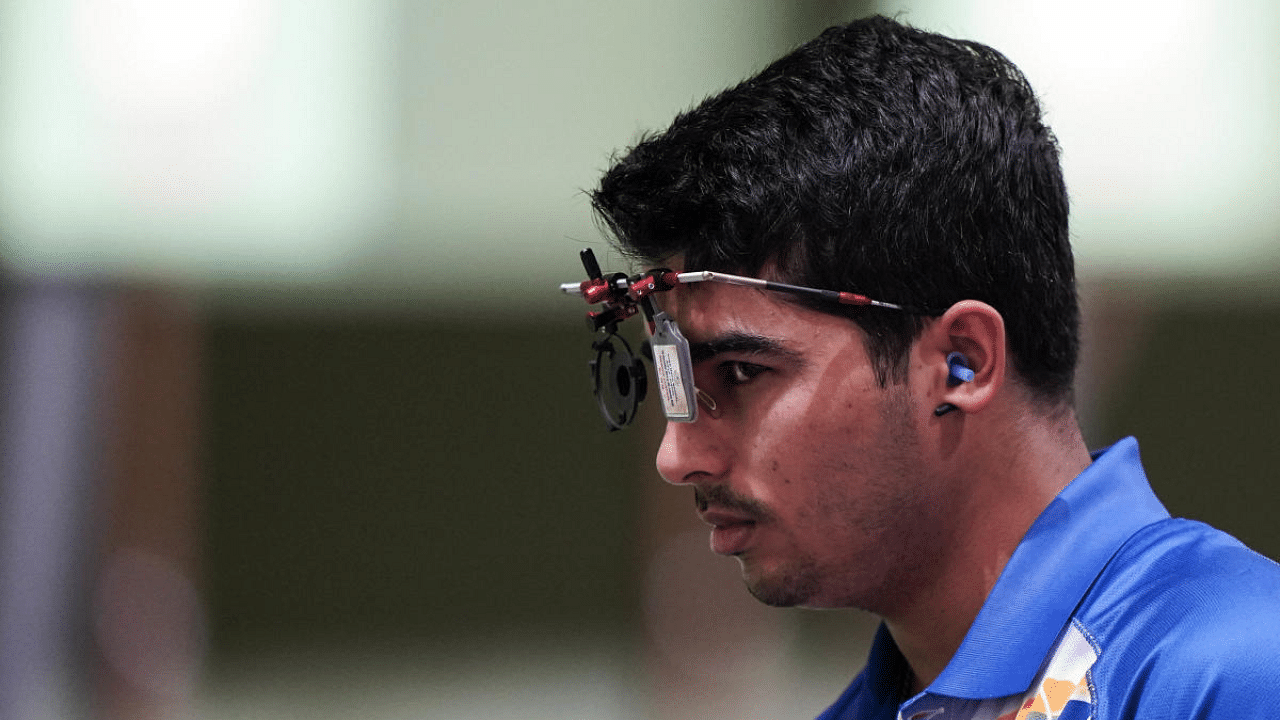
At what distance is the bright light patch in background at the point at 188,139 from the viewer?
6242 millimetres

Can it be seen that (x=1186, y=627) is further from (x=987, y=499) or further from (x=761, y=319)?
(x=761, y=319)

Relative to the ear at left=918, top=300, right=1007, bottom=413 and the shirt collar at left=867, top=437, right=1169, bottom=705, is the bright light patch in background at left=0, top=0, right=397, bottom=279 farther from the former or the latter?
the shirt collar at left=867, top=437, right=1169, bottom=705

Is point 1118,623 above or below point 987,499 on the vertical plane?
below

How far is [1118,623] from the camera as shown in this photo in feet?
5.59

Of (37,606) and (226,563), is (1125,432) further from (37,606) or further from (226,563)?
(37,606)

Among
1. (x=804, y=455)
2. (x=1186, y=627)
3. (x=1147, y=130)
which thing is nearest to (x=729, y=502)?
(x=804, y=455)

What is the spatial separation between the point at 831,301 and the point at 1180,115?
5294 mm

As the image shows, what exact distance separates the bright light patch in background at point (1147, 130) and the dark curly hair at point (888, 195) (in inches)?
179

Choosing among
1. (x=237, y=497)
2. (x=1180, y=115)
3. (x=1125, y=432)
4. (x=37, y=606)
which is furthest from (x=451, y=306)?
(x=1180, y=115)

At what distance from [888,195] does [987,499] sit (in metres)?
0.46

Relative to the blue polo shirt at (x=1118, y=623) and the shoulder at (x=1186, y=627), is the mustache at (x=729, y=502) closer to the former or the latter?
the blue polo shirt at (x=1118, y=623)

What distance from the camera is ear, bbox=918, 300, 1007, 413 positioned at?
193cm

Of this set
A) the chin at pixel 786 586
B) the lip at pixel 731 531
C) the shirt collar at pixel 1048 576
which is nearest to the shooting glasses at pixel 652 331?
the lip at pixel 731 531

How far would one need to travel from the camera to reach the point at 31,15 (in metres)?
6.34
